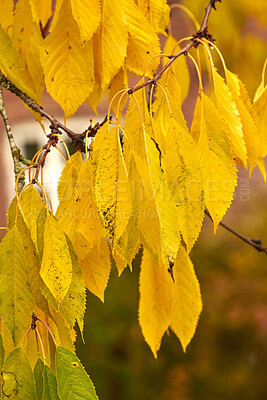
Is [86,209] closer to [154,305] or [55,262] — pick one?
[55,262]

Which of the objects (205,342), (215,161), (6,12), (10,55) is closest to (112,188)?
(215,161)

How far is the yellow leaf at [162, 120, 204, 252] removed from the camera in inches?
23.6

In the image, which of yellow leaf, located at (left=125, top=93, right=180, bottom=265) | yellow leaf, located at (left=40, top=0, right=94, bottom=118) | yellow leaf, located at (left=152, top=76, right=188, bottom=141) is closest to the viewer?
yellow leaf, located at (left=125, top=93, right=180, bottom=265)

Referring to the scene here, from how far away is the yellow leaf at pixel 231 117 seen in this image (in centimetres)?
67

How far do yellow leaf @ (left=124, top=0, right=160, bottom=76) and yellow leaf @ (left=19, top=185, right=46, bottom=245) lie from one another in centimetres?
22

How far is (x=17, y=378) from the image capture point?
60 cm

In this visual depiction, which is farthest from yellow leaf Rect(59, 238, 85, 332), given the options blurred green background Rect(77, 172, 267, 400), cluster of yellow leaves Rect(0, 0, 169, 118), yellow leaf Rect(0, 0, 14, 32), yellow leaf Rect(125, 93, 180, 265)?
blurred green background Rect(77, 172, 267, 400)

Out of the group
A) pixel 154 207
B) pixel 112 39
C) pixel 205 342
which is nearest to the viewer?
pixel 154 207

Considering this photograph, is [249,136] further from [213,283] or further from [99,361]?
[213,283]

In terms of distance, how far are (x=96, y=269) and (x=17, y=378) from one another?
188mm

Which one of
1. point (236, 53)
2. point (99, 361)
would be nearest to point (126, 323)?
point (99, 361)

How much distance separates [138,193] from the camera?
0.56m

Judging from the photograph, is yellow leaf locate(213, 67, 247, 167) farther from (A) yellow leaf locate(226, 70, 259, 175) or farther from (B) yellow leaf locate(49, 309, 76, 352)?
(B) yellow leaf locate(49, 309, 76, 352)

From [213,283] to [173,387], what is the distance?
646 millimetres
